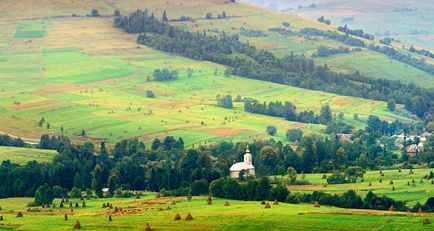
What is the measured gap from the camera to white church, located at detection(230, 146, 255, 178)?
5699 inches

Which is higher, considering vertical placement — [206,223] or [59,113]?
[206,223]

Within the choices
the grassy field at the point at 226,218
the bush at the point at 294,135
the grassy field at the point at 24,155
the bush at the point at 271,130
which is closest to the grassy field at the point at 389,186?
the grassy field at the point at 226,218

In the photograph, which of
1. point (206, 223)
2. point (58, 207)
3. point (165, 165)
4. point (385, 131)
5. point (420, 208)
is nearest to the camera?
point (206, 223)

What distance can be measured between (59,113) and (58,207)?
73452mm

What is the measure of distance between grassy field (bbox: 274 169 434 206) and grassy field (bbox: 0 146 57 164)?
116 ft

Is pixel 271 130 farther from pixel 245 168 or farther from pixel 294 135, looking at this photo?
pixel 245 168

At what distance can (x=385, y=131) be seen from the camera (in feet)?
643

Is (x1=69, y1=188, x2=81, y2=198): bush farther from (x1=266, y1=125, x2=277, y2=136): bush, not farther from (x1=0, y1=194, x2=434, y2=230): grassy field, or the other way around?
(x1=266, y1=125, x2=277, y2=136): bush

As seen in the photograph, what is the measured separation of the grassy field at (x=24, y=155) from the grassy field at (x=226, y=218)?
39.3 metres

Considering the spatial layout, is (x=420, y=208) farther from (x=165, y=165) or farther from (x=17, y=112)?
(x=17, y=112)

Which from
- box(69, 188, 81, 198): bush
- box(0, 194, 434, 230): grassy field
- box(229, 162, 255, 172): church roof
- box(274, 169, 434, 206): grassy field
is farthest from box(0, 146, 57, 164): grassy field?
box(0, 194, 434, 230): grassy field

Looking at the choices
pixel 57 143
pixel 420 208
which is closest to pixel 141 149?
pixel 57 143

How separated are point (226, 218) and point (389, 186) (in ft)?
90.0

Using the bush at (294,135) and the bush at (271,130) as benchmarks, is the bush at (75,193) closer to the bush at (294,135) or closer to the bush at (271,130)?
the bush at (294,135)
